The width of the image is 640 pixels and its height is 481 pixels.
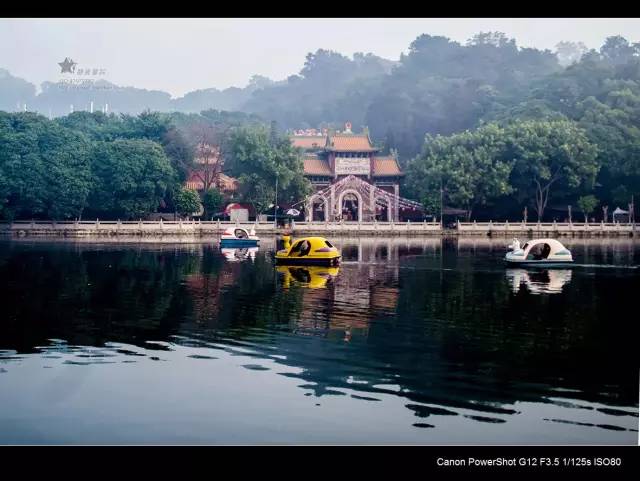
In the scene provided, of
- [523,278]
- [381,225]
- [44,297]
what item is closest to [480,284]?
[523,278]

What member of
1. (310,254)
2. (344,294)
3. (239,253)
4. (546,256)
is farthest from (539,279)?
(239,253)

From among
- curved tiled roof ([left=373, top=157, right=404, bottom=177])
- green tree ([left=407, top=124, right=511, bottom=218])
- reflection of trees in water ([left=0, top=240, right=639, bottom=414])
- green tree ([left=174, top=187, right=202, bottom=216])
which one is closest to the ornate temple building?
curved tiled roof ([left=373, top=157, right=404, bottom=177])

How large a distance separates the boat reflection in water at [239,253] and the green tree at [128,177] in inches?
542

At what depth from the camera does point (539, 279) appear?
78.2 ft

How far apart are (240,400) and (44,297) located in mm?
10695

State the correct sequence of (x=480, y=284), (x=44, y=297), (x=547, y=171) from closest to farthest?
(x=44, y=297) < (x=480, y=284) < (x=547, y=171)

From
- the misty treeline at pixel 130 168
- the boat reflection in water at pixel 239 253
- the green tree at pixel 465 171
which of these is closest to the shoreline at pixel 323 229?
the misty treeline at pixel 130 168

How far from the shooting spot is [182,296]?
19203 millimetres

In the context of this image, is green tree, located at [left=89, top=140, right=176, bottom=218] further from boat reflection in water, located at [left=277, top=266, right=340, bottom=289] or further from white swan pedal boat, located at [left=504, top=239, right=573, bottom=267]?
white swan pedal boat, located at [left=504, top=239, right=573, bottom=267]

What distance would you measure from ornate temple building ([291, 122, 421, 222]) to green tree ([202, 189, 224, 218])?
6400 millimetres

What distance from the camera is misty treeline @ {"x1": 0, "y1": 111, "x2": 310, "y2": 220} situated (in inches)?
1868
